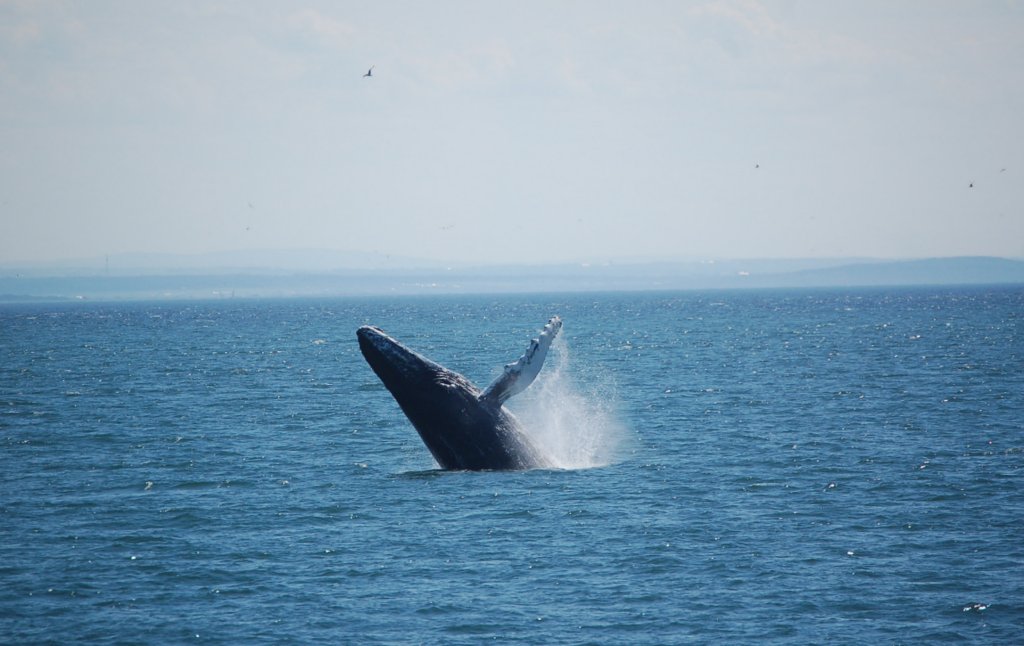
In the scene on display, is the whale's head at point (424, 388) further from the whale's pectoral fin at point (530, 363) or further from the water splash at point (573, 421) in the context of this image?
the water splash at point (573, 421)

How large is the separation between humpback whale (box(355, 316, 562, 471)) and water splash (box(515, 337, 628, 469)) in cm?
355

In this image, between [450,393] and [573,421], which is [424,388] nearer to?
[450,393]

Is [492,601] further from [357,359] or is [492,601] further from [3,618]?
[357,359]

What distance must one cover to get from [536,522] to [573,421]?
15.3 meters

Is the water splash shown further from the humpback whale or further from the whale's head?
the whale's head

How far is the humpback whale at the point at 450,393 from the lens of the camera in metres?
19.3

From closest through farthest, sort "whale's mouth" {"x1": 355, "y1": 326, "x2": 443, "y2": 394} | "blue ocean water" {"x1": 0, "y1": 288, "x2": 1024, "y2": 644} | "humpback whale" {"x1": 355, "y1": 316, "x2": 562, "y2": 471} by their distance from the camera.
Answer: "blue ocean water" {"x1": 0, "y1": 288, "x2": 1024, "y2": 644}
"humpback whale" {"x1": 355, "y1": 316, "x2": 562, "y2": 471}
"whale's mouth" {"x1": 355, "y1": 326, "x2": 443, "y2": 394}

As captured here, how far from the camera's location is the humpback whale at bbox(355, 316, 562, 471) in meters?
19.3

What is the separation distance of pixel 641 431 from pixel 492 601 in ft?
61.0

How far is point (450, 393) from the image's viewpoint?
20172mm

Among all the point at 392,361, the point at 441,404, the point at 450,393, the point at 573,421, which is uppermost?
the point at 392,361

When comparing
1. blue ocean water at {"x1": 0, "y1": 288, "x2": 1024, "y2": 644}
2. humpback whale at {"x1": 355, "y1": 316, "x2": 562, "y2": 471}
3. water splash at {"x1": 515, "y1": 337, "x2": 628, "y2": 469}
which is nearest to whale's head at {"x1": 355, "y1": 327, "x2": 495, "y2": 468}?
humpback whale at {"x1": 355, "y1": 316, "x2": 562, "y2": 471}

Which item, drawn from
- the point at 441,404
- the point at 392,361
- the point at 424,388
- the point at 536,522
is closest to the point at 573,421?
the point at 536,522

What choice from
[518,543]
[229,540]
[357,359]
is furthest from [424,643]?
[357,359]
